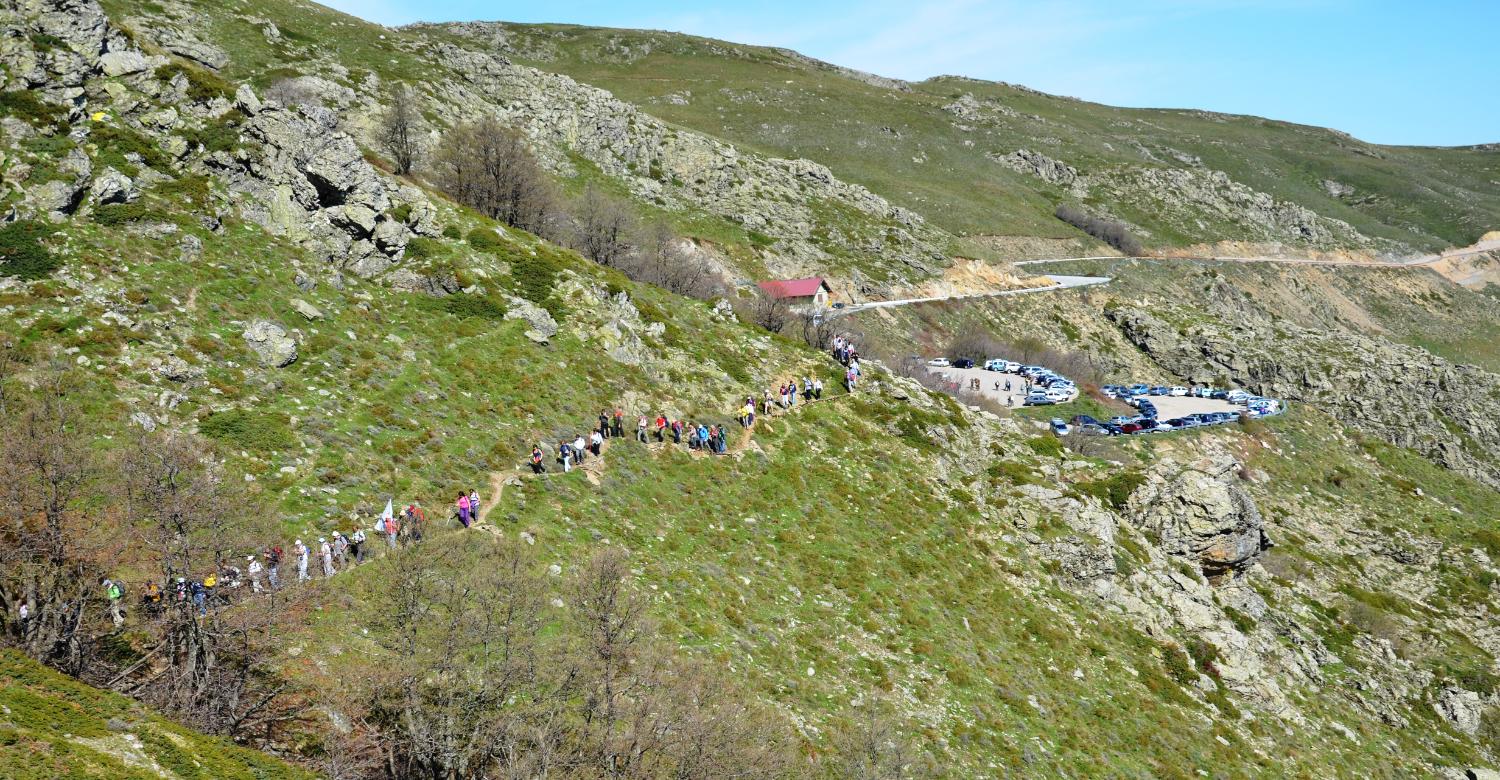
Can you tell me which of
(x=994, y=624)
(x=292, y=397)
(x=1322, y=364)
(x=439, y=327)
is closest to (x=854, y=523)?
(x=994, y=624)

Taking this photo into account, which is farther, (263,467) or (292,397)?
(292,397)

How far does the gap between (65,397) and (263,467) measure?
635 centimetres

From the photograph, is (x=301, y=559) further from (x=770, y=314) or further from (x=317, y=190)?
(x=770, y=314)

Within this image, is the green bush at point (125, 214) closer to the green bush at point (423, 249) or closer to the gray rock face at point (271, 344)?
the gray rock face at point (271, 344)

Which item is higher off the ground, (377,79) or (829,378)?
(377,79)

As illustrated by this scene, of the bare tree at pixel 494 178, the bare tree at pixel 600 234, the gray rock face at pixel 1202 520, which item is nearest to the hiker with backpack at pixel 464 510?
the bare tree at pixel 494 178

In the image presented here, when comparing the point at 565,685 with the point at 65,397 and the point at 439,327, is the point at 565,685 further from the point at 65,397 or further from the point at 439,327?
the point at 439,327

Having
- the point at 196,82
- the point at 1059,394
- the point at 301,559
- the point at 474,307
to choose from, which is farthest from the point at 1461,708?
the point at 196,82

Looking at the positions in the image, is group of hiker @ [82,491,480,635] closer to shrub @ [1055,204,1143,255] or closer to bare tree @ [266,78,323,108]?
bare tree @ [266,78,323,108]

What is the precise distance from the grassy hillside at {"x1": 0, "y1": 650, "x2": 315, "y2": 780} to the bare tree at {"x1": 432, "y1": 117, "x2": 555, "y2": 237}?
5403 centimetres

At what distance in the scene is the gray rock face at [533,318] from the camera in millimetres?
45094

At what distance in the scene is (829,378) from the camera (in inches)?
2303

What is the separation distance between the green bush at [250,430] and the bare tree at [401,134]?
37201mm

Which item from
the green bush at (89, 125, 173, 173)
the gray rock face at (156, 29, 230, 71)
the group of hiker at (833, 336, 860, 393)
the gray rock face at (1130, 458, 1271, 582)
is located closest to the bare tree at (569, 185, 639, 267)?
the group of hiker at (833, 336, 860, 393)
